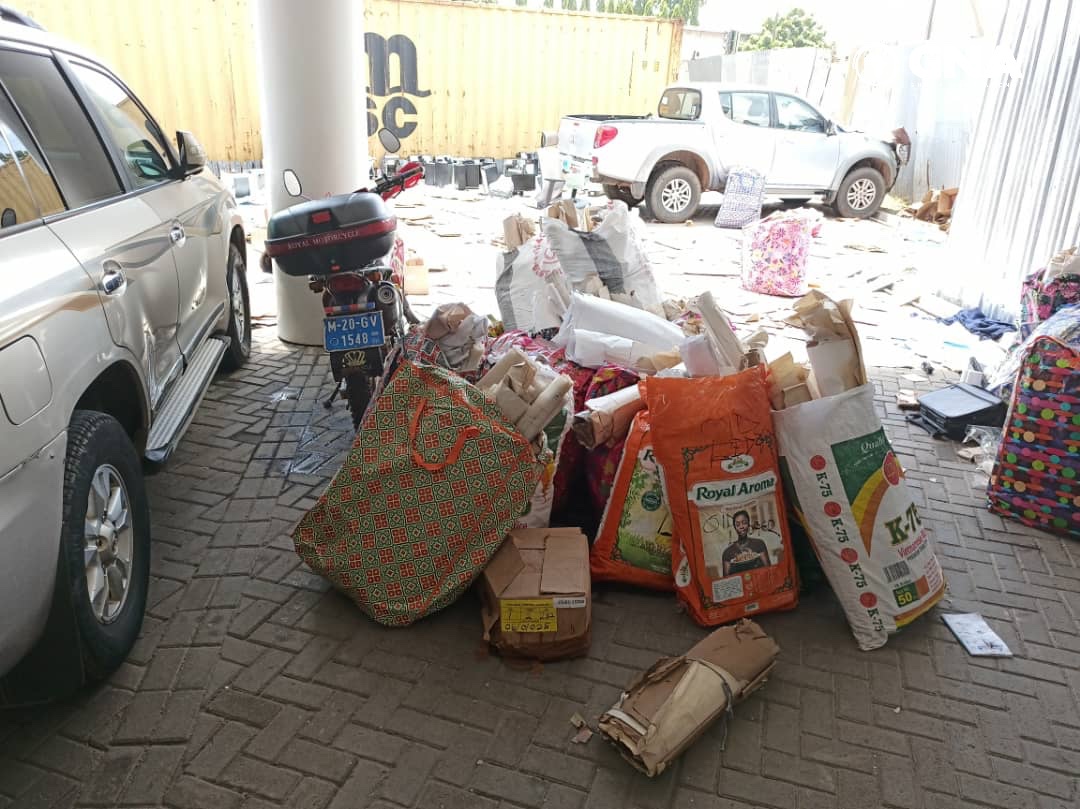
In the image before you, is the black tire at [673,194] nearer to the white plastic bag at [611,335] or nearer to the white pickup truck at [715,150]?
the white pickup truck at [715,150]

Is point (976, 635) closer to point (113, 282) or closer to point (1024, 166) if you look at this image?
point (113, 282)

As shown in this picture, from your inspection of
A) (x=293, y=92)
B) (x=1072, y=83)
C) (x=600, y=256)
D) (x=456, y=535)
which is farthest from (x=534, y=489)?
(x=1072, y=83)

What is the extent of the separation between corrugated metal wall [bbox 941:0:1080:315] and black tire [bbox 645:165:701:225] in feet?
14.6

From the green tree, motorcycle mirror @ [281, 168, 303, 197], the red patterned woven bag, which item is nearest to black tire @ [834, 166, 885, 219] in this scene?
motorcycle mirror @ [281, 168, 303, 197]

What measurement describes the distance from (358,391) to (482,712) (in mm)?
1962

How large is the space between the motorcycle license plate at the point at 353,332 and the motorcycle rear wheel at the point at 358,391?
6.7 inches

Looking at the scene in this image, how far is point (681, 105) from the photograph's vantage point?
11.4m

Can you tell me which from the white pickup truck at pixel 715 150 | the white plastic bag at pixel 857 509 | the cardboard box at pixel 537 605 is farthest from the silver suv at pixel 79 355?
the white pickup truck at pixel 715 150

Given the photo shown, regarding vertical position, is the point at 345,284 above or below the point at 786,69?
below

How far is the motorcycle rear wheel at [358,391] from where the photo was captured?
12.8 ft

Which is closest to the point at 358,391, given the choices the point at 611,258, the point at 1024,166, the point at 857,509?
the point at 611,258

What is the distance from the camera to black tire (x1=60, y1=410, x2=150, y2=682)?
6.90 ft

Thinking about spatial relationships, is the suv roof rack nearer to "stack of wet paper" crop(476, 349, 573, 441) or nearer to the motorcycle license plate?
the motorcycle license plate

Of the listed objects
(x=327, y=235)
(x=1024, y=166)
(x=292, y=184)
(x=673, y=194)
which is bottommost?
(x=673, y=194)
